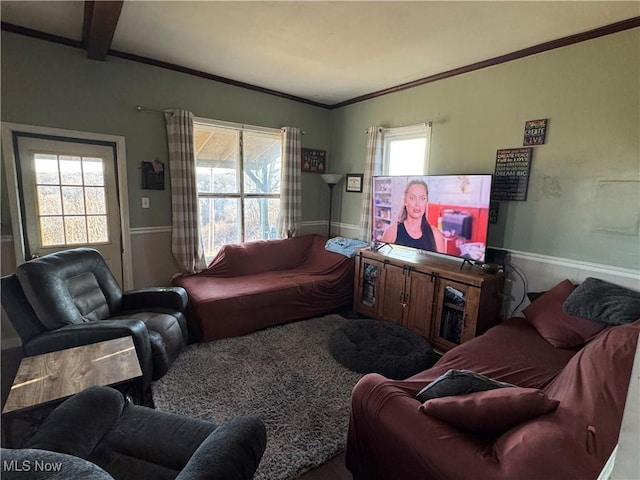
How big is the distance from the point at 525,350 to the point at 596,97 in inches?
76.3

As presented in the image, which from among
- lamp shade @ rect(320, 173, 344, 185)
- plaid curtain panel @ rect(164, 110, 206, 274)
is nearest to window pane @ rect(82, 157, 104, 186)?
plaid curtain panel @ rect(164, 110, 206, 274)

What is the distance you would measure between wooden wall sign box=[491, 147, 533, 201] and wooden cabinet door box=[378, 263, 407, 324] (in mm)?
1139


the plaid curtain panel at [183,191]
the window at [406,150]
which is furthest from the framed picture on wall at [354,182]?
the plaid curtain panel at [183,191]

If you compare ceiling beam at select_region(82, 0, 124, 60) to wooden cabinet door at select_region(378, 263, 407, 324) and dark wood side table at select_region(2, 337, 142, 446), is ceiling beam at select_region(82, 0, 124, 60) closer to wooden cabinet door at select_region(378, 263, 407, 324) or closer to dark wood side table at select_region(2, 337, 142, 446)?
dark wood side table at select_region(2, 337, 142, 446)

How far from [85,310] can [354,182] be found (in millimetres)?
3270

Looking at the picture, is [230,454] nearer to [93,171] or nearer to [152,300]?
[152,300]

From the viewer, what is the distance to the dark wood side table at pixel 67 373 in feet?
4.53

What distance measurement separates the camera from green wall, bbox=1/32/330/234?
265 centimetres

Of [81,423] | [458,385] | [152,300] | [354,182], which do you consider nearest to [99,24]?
[152,300]

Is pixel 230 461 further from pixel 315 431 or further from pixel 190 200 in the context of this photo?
pixel 190 200

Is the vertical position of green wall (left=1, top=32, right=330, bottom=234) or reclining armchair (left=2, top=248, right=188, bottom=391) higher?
green wall (left=1, top=32, right=330, bottom=234)

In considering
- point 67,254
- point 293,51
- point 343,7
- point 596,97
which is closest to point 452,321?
point 596,97

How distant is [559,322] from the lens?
2.20 meters

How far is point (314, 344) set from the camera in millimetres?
2945
